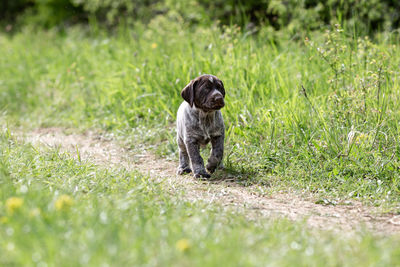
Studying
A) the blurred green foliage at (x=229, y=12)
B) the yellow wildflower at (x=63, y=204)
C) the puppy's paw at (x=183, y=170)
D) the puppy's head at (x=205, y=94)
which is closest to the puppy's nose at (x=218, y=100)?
the puppy's head at (x=205, y=94)

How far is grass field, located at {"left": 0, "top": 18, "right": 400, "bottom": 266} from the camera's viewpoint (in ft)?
8.55

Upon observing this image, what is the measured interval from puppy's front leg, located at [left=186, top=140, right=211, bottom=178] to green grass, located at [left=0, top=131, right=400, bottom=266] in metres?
1.11

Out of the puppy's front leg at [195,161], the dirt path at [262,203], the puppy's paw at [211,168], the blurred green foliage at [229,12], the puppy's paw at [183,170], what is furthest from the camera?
the blurred green foliage at [229,12]

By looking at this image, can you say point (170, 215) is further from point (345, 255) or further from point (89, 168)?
point (89, 168)

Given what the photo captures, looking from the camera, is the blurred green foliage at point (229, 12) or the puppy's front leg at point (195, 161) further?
the blurred green foliage at point (229, 12)

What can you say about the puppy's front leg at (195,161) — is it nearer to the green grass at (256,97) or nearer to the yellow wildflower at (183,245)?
the green grass at (256,97)

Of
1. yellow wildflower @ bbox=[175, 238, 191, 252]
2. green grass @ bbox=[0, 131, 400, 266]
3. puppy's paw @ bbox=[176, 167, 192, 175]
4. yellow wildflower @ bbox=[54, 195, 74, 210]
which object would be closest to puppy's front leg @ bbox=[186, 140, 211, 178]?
puppy's paw @ bbox=[176, 167, 192, 175]

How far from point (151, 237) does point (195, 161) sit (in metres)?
2.28

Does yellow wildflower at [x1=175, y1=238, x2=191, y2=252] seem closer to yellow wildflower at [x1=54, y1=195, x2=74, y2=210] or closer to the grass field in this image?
the grass field

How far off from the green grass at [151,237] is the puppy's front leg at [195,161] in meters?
1.11

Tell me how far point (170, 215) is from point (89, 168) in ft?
5.41

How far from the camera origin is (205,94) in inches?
187

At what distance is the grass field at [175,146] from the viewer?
2.61 metres

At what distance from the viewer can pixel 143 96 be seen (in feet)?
23.2
